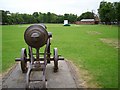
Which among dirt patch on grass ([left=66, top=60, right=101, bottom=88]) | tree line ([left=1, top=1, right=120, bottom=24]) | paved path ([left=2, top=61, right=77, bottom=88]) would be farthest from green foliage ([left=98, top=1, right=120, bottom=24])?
paved path ([left=2, top=61, right=77, bottom=88])

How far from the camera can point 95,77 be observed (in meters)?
6.52

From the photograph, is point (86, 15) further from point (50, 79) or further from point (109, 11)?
point (50, 79)

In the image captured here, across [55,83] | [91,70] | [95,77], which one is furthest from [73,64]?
[55,83]

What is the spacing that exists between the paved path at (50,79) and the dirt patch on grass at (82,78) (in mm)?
129

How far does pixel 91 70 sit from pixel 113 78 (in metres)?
1.02

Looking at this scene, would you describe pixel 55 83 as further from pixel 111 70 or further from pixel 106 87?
pixel 111 70

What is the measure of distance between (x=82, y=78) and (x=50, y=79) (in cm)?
89

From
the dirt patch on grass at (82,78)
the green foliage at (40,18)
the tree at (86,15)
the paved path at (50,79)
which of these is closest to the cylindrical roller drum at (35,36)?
the paved path at (50,79)

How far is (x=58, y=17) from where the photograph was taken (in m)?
101

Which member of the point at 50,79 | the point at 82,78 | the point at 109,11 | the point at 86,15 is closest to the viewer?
the point at 50,79

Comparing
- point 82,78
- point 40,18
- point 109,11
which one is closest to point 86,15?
point 40,18

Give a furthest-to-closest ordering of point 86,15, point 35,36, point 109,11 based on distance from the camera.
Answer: point 86,15
point 109,11
point 35,36

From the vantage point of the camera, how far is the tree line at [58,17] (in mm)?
68312

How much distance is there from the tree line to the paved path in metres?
55.1
